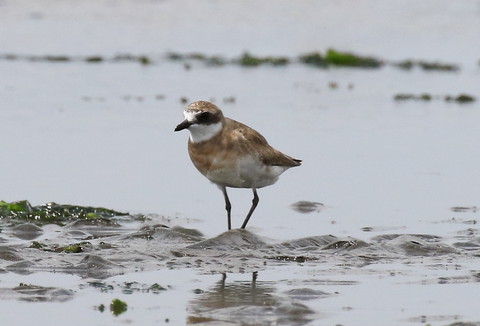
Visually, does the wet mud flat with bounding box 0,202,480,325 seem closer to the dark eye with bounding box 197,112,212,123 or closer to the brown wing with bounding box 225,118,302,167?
the brown wing with bounding box 225,118,302,167

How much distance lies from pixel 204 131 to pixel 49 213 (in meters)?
1.82

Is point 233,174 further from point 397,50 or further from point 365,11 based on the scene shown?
point 365,11

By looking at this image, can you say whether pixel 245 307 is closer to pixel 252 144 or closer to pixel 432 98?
pixel 252 144

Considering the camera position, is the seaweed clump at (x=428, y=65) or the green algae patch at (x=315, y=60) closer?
the seaweed clump at (x=428, y=65)

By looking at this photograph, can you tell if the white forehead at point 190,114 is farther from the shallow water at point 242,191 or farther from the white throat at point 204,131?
the shallow water at point 242,191

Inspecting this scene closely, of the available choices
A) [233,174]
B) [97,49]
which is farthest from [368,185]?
[97,49]

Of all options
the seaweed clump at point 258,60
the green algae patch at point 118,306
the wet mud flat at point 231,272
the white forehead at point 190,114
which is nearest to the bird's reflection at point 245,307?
the wet mud flat at point 231,272

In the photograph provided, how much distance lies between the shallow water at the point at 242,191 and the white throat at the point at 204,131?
848mm

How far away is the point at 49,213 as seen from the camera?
10.7m

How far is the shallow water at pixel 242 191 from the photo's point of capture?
7883 mm

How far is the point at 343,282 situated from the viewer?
8.45 m

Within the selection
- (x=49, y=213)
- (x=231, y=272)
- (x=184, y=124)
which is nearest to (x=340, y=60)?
(x=49, y=213)

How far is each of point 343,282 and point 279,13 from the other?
20631 mm

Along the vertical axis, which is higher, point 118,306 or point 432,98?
point 432,98
